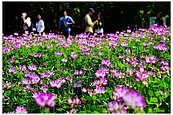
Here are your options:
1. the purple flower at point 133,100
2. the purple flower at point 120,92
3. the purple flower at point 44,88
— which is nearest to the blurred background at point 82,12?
the purple flower at point 44,88

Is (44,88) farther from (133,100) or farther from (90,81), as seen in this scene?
(133,100)

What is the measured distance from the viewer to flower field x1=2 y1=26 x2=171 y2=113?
219 centimetres

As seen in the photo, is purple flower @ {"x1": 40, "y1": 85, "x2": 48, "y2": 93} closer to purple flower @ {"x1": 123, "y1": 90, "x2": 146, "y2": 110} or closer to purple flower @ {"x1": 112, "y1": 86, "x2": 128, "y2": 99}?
purple flower @ {"x1": 112, "y1": 86, "x2": 128, "y2": 99}

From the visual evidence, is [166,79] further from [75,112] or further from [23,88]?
[23,88]

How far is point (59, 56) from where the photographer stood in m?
4.55

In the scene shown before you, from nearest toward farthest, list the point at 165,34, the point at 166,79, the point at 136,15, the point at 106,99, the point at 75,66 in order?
the point at 106,99 → the point at 166,79 → the point at 75,66 → the point at 165,34 → the point at 136,15

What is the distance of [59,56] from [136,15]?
1477 centimetres

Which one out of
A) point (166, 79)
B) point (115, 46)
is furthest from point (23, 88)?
point (115, 46)

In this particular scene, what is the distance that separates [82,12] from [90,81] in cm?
1628

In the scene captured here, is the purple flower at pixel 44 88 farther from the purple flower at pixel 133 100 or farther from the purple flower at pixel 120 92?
the purple flower at pixel 133 100

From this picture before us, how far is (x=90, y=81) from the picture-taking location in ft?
11.0

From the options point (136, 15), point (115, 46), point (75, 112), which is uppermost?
point (136, 15)

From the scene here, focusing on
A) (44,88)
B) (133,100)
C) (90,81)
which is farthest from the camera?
(90,81)

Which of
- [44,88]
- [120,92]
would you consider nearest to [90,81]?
[44,88]
